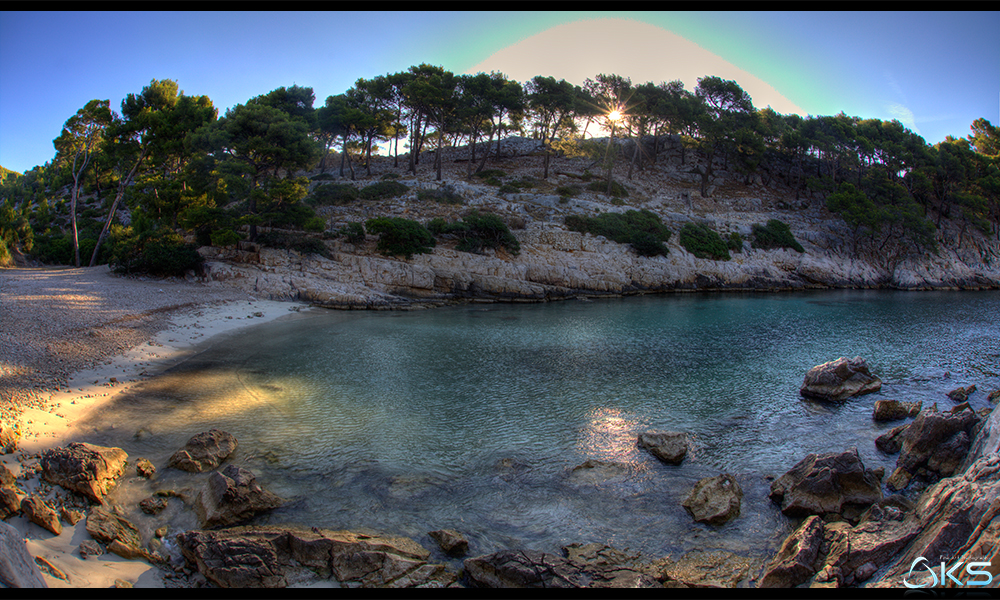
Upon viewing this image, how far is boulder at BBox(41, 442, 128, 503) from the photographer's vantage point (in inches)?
306

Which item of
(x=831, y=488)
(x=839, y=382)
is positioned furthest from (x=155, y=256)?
(x=839, y=382)

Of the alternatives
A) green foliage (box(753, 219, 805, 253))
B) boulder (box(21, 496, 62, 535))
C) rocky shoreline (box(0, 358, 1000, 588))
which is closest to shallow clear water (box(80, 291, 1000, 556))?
rocky shoreline (box(0, 358, 1000, 588))

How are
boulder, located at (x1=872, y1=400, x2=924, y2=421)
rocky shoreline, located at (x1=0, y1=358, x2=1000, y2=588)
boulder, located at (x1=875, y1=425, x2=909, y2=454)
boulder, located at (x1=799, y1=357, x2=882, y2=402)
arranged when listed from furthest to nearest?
boulder, located at (x1=799, y1=357, x2=882, y2=402)
boulder, located at (x1=872, y1=400, x2=924, y2=421)
boulder, located at (x1=875, y1=425, x2=909, y2=454)
rocky shoreline, located at (x1=0, y1=358, x2=1000, y2=588)

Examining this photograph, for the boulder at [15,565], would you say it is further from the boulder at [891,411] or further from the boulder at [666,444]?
the boulder at [891,411]

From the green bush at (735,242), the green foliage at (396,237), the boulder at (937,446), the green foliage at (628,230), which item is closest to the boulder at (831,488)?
the boulder at (937,446)

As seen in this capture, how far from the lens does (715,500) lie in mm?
8492

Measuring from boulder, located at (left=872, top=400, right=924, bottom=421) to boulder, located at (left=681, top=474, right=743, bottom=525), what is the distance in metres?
7.16

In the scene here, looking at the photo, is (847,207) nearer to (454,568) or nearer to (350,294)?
(350,294)

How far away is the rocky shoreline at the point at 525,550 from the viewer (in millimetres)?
5887

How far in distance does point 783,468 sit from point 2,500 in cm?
1414

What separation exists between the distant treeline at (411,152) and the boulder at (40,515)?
3119cm

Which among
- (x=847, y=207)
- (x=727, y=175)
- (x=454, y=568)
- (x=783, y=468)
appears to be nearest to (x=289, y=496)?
(x=454, y=568)

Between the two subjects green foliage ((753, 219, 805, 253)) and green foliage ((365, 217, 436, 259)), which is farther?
green foliage ((753, 219, 805, 253))

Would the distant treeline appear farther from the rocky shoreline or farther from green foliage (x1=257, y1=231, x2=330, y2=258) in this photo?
the rocky shoreline
